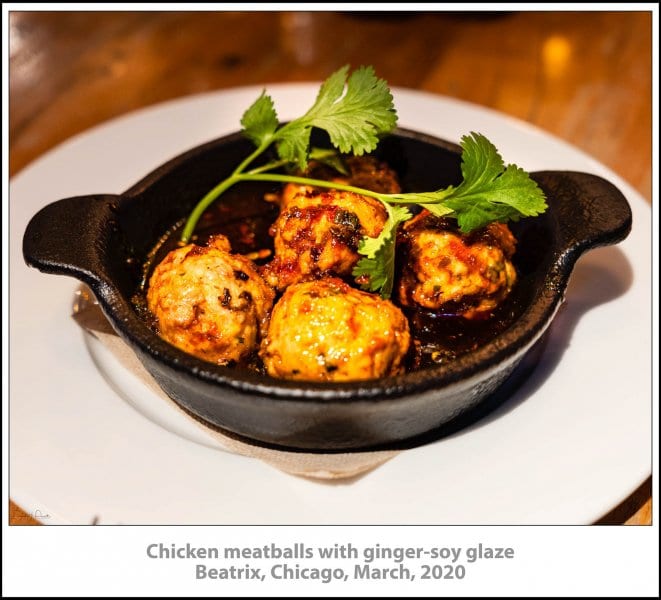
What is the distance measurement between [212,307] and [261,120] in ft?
2.30

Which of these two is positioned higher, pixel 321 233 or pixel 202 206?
pixel 202 206

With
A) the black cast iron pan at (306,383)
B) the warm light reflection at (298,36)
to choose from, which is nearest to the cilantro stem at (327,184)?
the black cast iron pan at (306,383)

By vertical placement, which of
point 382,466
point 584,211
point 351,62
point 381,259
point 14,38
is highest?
point 14,38

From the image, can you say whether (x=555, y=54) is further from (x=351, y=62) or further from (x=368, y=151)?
(x=368, y=151)

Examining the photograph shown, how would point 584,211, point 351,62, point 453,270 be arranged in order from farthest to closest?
point 351,62
point 584,211
point 453,270

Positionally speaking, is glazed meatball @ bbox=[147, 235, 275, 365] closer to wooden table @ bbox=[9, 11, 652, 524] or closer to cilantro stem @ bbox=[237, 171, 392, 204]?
cilantro stem @ bbox=[237, 171, 392, 204]

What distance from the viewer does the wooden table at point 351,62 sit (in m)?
3.24

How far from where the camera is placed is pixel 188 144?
277cm

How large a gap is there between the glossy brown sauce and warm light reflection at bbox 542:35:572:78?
6.59 feet

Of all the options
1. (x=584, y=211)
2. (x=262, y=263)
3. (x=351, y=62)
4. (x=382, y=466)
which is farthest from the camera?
(x=351, y=62)

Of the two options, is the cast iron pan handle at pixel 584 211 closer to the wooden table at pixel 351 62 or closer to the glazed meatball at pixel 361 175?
the glazed meatball at pixel 361 175

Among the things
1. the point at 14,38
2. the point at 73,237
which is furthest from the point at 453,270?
the point at 14,38

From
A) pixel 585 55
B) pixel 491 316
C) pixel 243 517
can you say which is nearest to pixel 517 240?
pixel 491 316

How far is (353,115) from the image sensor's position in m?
1.99
